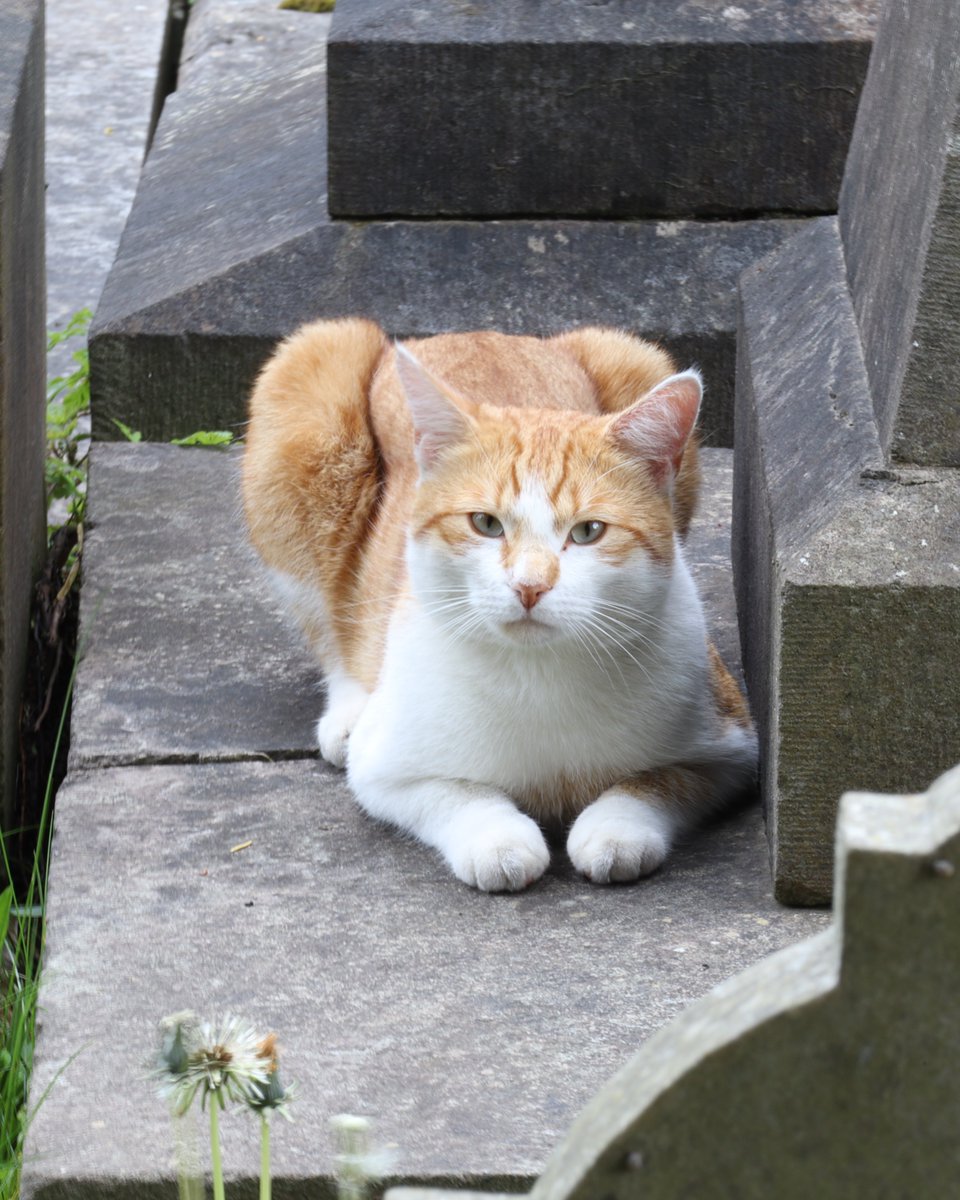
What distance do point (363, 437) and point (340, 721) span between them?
0.73 meters

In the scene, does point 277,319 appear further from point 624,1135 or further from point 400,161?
point 624,1135

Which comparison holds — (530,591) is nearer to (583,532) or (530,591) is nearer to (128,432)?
(583,532)

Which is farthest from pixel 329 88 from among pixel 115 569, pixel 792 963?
pixel 792 963

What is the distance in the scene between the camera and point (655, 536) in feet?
10.3

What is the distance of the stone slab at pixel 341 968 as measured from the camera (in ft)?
7.41

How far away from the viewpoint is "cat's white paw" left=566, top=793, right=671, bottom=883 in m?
3.03

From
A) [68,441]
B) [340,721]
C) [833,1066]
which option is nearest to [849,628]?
[340,721]

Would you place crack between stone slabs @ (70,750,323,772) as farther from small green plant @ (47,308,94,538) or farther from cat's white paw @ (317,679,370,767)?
small green plant @ (47,308,94,538)

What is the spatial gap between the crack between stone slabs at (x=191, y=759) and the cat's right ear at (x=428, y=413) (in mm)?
775

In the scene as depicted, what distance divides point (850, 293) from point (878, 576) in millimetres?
964

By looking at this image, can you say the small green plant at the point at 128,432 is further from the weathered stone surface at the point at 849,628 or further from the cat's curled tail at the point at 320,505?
the weathered stone surface at the point at 849,628

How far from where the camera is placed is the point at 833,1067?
50.5 inches

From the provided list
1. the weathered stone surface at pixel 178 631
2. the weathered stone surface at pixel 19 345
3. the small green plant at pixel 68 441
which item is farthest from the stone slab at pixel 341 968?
the small green plant at pixel 68 441

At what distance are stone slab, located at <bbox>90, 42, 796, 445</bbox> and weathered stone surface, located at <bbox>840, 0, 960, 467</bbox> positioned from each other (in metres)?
1.78
